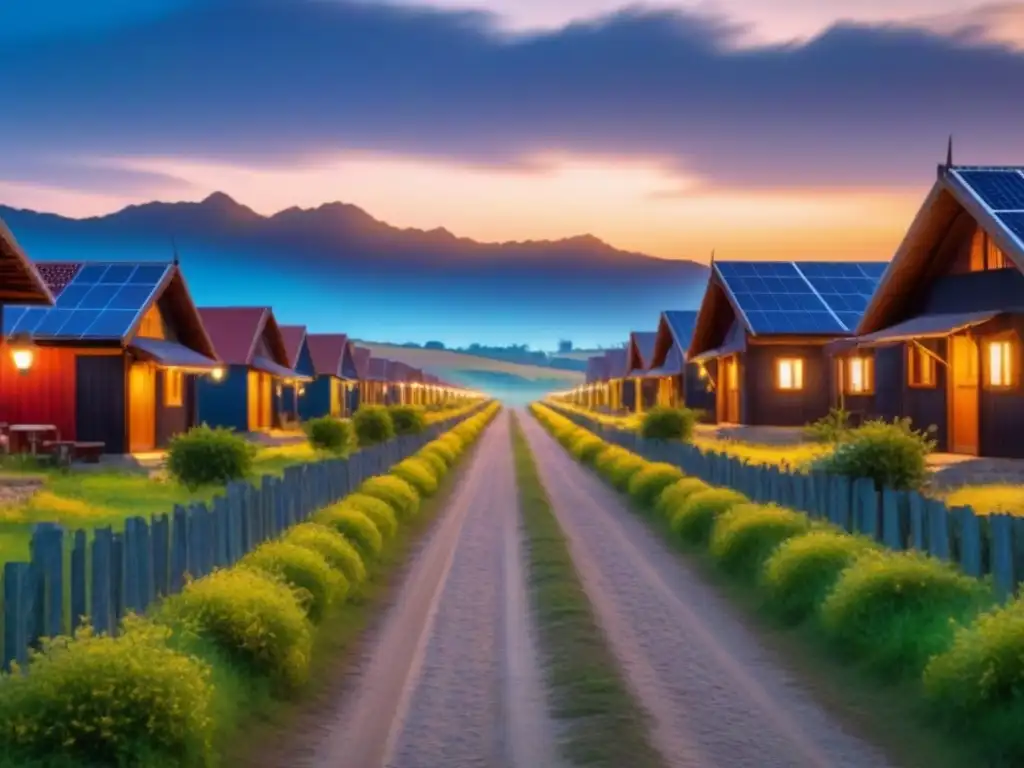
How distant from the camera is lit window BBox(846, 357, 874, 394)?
31.4 m

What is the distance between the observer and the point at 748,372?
36.2m

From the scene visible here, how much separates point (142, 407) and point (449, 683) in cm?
2292

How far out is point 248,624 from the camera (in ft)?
26.0

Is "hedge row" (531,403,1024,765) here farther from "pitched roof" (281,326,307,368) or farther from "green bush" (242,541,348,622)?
"pitched roof" (281,326,307,368)

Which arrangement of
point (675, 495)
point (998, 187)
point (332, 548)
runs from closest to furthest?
point (332, 548) → point (675, 495) → point (998, 187)

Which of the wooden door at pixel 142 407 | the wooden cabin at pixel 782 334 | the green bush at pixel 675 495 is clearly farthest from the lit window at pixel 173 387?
the green bush at pixel 675 495

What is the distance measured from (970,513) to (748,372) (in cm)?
2708

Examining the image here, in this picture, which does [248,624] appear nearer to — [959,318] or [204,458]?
[204,458]

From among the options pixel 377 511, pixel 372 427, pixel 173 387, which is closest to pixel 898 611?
pixel 377 511

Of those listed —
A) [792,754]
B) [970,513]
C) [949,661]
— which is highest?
[970,513]

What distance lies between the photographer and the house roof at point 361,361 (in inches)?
2918

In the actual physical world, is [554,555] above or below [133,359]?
below

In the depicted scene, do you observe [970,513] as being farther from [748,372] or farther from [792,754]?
[748,372]

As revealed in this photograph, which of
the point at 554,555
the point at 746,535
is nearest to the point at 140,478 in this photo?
the point at 554,555
